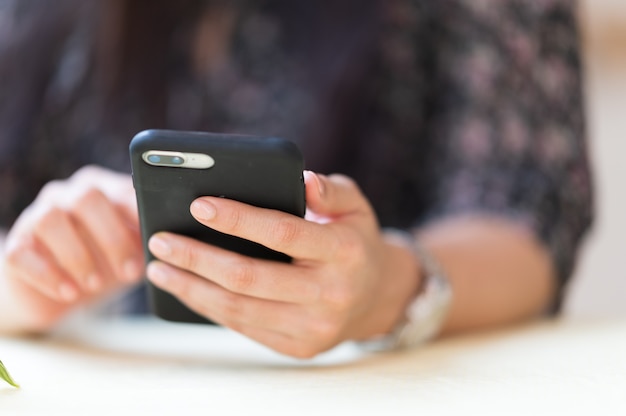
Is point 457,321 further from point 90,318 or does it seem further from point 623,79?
point 623,79

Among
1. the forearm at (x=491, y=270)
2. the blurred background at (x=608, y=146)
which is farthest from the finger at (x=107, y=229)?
the blurred background at (x=608, y=146)

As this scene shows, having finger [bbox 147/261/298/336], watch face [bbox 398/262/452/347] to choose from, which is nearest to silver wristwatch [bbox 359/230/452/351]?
watch face [bbox 398/262/452/347]

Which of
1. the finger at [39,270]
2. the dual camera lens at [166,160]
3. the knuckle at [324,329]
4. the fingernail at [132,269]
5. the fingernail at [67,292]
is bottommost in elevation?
the fingernail at [67,292]

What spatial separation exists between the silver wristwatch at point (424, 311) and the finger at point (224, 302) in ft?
0.33

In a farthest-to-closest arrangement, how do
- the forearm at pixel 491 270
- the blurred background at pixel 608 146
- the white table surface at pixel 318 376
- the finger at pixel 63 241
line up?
the blurred background at pixel 608 146 < the forearm at pixel 491 270 < the finger at pixel 63 241 < the white table surface at pixel 318 376

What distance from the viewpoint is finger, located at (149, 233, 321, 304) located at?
15.2 inches

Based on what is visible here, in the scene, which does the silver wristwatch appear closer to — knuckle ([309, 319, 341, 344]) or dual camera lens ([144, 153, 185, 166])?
knuckle ([309, 319, 341, 344])

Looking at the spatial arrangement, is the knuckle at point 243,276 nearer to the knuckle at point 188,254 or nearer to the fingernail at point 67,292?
the knuckle at point 188,254

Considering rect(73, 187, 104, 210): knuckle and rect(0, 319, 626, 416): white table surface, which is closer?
rect(0, 319, 626, 416): white table surface

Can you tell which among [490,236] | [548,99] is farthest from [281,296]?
[548,99]

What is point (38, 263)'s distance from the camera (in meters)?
0.45

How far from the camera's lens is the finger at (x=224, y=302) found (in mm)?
405

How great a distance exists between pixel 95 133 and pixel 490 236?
45cm

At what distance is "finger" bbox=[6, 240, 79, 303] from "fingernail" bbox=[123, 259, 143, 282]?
0.11ft
